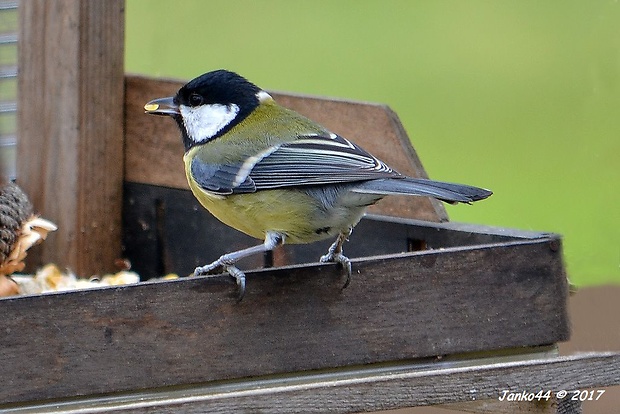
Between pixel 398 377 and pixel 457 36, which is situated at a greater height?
pixel 457 36

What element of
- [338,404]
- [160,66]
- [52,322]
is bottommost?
[338,404]

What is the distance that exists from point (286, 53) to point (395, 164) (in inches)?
118

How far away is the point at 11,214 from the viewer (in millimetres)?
3178

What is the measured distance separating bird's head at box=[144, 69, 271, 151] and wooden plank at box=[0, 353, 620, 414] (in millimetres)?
Result: 904

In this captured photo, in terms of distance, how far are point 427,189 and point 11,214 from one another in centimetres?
139

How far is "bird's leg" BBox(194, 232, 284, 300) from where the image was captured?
7.86 ft

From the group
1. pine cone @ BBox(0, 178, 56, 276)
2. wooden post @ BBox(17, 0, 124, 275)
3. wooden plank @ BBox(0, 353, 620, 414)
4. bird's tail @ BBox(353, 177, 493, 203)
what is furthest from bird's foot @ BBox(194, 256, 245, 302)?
wooden post @ BBox(17, 0, 124, 275)

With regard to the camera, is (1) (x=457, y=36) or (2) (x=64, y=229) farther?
(1) (x=457, y=36)

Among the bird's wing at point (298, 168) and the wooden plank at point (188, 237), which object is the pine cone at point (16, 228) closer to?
the wooden plank at point (188, 237)

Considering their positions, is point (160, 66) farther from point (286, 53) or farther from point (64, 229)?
point (64, 229)

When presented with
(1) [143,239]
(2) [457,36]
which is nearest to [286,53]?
(2) [457,36]

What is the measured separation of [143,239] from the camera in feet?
11.8

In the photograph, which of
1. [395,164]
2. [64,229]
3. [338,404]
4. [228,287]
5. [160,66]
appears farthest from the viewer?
[160,66]

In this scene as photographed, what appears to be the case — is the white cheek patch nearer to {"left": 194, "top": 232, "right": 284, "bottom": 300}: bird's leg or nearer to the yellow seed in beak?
the yellow seed in beak
